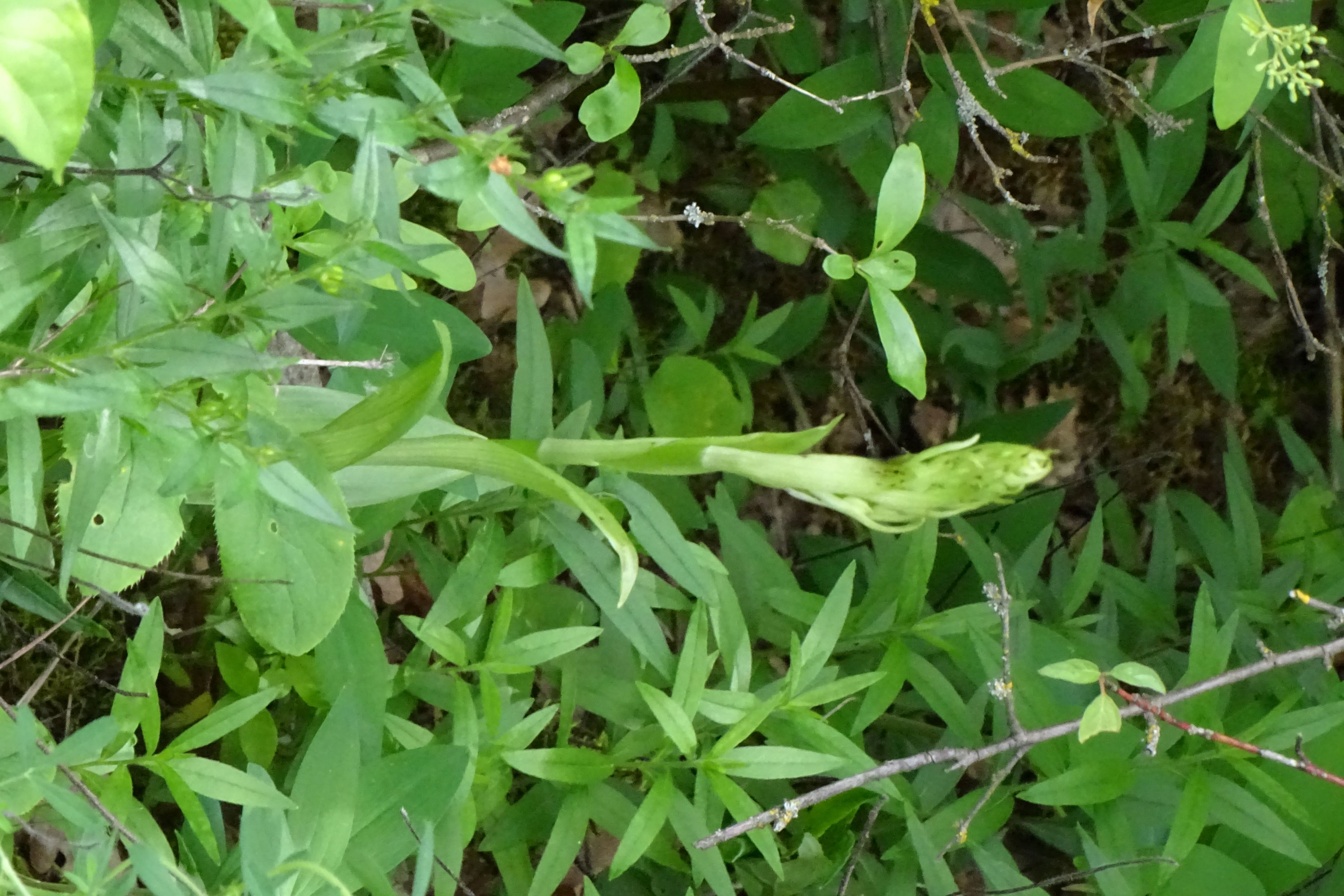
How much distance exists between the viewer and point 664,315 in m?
1.33

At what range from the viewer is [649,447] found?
0.49m

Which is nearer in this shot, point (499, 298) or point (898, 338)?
point (898, 338)

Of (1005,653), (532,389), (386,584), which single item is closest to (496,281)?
(386,584)

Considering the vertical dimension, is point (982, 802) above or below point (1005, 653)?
below

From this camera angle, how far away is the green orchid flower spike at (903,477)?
42cm

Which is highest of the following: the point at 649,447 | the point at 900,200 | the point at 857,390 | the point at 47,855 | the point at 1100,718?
the point at 900,200

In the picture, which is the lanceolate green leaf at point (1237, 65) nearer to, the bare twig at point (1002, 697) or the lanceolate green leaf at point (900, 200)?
the lanceolate green leaf at point (900, 200)

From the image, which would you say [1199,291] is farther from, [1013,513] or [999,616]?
[999,616]

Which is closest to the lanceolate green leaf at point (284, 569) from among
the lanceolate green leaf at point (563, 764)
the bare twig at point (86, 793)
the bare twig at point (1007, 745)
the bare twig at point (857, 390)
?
the bare twig at point (86, 793)

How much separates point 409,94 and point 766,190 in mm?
782

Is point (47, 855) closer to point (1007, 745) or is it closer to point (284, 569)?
point (284, 569)

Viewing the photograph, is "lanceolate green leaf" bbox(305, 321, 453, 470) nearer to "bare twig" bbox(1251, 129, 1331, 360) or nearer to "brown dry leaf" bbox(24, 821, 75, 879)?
"brown dry leaf" bbox(24, 821, 75, 879)

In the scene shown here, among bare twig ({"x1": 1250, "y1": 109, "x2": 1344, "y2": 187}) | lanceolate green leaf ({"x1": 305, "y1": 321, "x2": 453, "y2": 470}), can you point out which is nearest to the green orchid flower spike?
lanceolate green leaf ({"x1": 305, "y1": 321, "x2": 453, "y2": 470})

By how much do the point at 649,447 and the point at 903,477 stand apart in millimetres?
128
